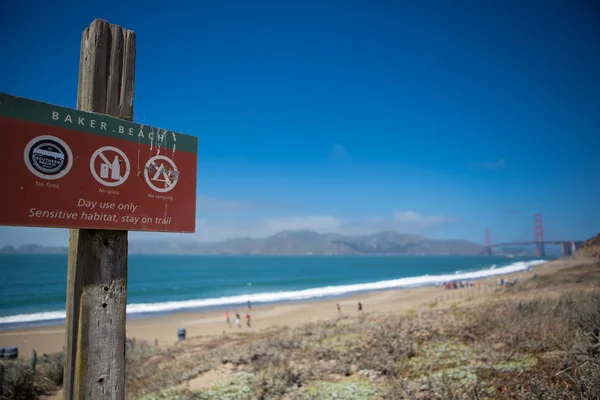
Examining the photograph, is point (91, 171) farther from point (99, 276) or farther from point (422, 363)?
point (422, 363)

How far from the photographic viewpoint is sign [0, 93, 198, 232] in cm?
212

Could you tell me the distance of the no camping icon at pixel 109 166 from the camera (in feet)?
7.86

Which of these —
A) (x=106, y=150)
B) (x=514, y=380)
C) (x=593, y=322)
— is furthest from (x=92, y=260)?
(x=593, y=322)

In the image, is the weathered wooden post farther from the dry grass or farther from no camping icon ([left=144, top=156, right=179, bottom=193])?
the dry grass

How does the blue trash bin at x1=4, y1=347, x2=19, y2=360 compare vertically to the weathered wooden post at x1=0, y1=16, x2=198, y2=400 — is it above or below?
below

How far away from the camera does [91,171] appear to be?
2.37 meters

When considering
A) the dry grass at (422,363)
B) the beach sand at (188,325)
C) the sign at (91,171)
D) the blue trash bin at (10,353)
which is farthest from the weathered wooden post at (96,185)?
the beach sand at (188,325)

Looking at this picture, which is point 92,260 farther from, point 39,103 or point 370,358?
point 370,358

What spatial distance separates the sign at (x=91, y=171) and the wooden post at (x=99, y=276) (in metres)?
0.16

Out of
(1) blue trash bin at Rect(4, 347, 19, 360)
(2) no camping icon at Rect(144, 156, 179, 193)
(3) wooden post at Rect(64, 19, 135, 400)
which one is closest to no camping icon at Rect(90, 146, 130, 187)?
(2) no camping icon at Rect(144, 156, 179, 193)

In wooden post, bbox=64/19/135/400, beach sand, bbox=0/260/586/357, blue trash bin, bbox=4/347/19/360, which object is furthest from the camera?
beach sand, bbox=0/260/586/357

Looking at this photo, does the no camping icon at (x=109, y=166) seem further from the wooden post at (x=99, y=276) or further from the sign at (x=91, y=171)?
the wooden post at (x=99, y=276)

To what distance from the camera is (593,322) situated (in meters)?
6.50

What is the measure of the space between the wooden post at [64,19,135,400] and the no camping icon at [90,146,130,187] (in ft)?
0.95
